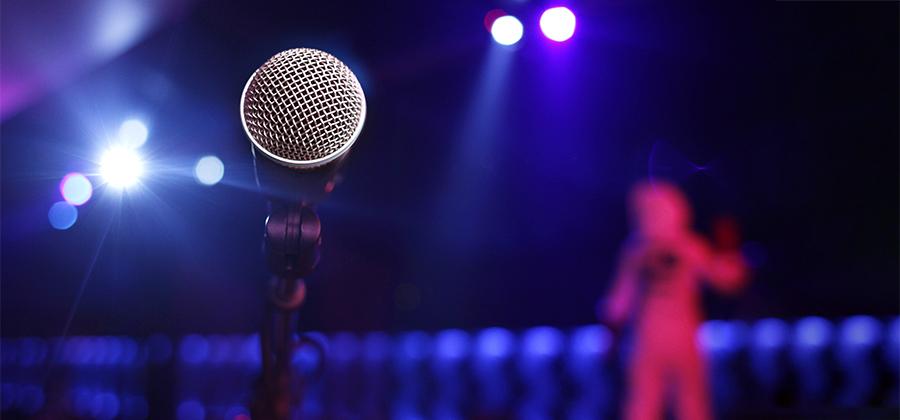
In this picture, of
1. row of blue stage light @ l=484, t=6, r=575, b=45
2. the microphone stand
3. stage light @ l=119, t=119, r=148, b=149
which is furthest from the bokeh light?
the microphone stand

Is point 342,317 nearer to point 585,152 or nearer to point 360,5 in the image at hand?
point 585,152

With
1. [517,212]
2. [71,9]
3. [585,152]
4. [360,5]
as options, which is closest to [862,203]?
[585,152]

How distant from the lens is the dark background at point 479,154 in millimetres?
3803

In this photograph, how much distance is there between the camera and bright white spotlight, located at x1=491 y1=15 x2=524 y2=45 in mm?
3646

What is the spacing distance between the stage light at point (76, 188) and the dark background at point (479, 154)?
74 mm

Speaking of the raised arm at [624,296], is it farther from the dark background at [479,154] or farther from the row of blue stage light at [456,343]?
the dark background at [479,154]

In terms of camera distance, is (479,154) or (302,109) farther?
(479,154)

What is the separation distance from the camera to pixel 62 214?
5641 millimetres

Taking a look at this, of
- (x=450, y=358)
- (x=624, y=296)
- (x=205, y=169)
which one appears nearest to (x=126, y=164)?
(x=205, y=169)

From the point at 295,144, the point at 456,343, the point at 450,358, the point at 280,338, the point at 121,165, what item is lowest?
the point at 280,338

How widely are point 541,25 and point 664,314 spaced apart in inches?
62.5

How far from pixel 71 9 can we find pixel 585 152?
3.42 m

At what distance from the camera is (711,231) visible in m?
4.54

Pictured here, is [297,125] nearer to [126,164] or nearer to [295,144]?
[295,144]
